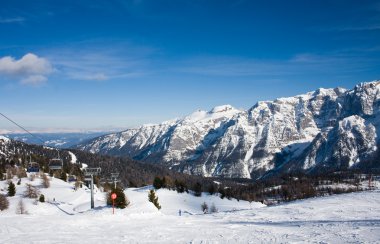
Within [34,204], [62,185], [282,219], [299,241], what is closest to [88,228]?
[299,241]

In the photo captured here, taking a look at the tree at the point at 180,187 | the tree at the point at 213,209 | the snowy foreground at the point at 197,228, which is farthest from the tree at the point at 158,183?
the snowy foreground at the point at 197,228

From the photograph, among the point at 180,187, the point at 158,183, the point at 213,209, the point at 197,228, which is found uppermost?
the point at 158,183

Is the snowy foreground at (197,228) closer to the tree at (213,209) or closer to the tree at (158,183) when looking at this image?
the tree at (213,209)

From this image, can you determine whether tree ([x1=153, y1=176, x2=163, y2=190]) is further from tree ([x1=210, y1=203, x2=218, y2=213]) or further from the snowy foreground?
the snowy foreground

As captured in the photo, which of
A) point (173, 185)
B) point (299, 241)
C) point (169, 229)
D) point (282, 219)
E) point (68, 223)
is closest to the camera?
point (299, 241)

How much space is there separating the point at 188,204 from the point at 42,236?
85.6 m

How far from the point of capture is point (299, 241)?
23.3 m

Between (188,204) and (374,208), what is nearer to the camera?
(374,208)

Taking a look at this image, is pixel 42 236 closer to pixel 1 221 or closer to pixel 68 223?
pixel 68 223

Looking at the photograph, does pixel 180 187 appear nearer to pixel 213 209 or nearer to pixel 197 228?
pixel 213 209

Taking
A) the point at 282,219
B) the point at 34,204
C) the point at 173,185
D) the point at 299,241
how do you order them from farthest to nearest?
the point at 173,185 → the point at 34,204 → the point at 282,219 → the point at 299,241

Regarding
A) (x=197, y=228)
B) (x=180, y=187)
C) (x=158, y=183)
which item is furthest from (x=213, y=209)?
(x=197, y=228)

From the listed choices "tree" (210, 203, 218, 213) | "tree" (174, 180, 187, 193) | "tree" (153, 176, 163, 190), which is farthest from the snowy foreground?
"tree" (153, 176, 163, 190)

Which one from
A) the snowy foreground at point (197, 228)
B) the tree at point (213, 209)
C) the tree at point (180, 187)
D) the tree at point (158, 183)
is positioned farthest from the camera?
the tree at point (180, 187)
